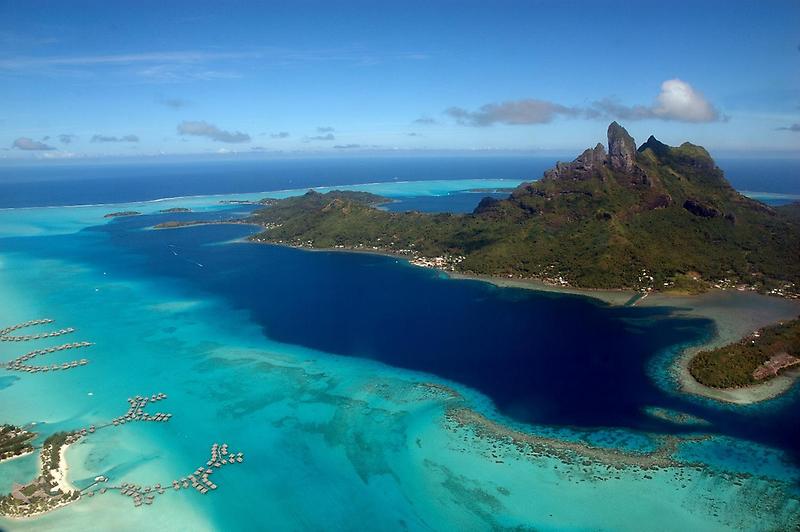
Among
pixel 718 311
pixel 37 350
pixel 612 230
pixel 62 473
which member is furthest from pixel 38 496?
pixel 612 230

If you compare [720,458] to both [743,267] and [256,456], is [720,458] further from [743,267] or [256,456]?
[743,267]

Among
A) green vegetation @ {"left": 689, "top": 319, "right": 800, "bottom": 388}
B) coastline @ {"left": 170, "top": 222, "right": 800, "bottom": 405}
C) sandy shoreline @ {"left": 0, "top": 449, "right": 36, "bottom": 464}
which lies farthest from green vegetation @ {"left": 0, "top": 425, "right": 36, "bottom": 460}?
green vegetation @ {"left": 689, "top": 319, "right": 800, "bottom": 388}

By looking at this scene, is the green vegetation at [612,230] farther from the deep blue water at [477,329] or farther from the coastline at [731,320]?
the deep blue water at [477,329]

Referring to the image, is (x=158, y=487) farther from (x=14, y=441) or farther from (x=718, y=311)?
(x=718, y=311)

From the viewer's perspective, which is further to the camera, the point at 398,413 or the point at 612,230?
the point at 612,230

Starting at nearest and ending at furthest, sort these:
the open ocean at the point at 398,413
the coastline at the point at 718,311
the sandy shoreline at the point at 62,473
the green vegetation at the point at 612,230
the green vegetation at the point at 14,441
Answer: the open ocean at the point at 398,413 → the sandy shoreline at the point at 62,473 → the green vegetation at the point at 14,441 → the coastline at the point at 718,311 → the green vegetation at the point at 612,230

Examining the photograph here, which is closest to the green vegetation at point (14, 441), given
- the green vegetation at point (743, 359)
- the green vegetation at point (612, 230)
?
the green vegetation at point (743, 359)
